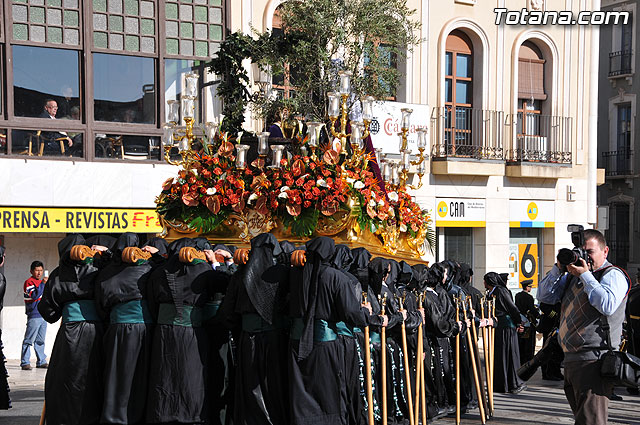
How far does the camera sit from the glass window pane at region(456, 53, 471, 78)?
68.0 feet

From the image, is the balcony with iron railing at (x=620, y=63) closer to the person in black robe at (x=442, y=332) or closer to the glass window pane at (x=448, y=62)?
the glass window pane at (x=448, y=62)

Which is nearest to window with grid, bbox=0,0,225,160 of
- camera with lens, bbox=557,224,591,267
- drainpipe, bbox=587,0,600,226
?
camera with lens, bbox=557,224,591,267

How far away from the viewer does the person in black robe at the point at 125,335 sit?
7945mm

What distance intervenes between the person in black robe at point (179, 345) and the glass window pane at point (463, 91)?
13963 millimetres

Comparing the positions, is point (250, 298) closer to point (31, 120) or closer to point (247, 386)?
point (247, 386)

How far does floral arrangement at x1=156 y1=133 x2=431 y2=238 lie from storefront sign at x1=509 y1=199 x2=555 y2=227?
11656mm

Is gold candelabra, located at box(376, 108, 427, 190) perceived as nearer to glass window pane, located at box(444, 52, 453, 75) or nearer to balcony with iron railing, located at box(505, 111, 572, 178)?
glass window pane, located at box(444, 52, 453, 75)

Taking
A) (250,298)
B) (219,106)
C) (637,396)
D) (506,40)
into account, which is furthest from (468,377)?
(506,40)

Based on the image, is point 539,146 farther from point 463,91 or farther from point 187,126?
point 187,126

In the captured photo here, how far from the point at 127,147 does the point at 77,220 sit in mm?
1641

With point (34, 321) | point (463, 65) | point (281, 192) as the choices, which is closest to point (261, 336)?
point (281, 192)

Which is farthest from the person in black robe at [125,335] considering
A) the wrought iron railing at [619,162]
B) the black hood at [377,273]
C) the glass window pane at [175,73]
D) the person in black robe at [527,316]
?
the wrought iron railing at [619,162]

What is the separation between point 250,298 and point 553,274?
100 inches

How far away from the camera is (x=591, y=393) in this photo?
6598 millimetres
